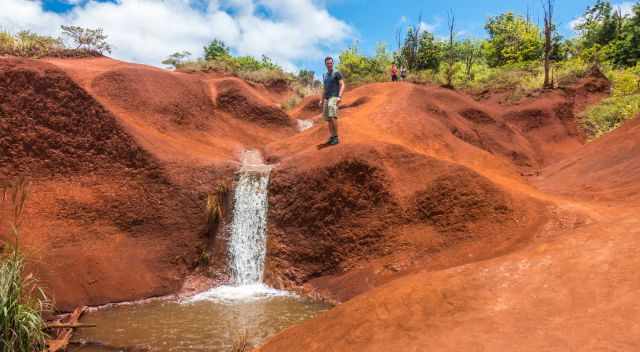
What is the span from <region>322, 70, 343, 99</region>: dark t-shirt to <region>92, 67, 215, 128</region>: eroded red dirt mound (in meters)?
5.59

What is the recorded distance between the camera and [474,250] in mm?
7332

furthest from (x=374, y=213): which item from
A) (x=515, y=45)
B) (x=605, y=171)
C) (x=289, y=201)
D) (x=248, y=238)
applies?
(x=515, y=45)

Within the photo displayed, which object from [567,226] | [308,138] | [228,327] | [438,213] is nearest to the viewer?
[228,327]

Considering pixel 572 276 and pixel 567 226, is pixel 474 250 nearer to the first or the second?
pixel 567 226

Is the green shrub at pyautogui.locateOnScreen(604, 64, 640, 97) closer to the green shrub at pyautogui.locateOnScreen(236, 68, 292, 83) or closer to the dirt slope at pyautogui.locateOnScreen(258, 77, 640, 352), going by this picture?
the dirt slope at pyautogui.locateOnScreen(258, 77, 640, 352)

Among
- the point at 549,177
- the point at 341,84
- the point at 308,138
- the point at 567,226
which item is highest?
the point at 341,84

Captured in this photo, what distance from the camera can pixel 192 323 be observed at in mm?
6375

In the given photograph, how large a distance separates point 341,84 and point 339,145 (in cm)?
135

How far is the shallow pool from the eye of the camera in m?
5.62

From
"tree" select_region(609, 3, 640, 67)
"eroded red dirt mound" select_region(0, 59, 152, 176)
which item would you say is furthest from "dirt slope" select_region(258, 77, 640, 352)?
"tree" select_region(609, 3, 640, 67)

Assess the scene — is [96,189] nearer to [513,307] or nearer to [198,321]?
[198,321]

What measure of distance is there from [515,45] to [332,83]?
2428 centimetres

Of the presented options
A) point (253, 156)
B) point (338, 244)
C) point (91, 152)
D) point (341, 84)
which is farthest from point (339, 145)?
point (91, 152)

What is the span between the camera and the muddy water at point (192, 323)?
5.60 m
